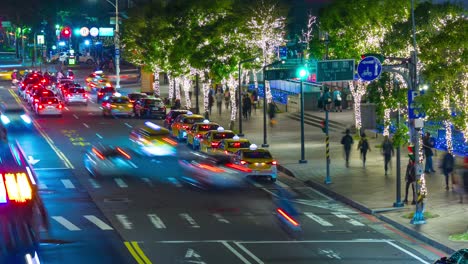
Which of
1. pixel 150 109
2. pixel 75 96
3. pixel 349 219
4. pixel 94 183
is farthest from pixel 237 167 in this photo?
pixel 75 96

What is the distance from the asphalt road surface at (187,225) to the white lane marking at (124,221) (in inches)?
0.7

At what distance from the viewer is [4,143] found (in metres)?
19.4

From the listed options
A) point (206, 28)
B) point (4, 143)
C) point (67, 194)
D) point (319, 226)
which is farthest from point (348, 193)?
point (206, 28)

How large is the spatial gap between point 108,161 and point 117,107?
22.8 metres

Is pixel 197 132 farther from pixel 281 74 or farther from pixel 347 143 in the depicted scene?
pixel 347 143

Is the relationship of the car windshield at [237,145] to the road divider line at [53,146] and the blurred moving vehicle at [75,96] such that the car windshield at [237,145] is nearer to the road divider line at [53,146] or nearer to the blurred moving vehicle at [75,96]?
the road divider line at [53,146]

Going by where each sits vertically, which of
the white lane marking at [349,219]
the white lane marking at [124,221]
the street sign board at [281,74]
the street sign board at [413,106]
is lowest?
the white lane marking at [349,219]

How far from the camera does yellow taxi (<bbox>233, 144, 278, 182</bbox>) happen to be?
4194 centimetres

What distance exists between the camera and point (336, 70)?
4019cm

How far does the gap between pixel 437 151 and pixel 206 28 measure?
70.5ft

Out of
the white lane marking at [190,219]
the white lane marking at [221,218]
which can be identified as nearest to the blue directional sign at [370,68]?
the white lane marking at [221,218]

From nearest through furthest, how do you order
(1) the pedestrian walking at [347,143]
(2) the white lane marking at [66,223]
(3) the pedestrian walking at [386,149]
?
(2) the white lane marking at [66,223], (3) the pedestrian walking at [386,149], (1) the pedestrian walking at [347,143]

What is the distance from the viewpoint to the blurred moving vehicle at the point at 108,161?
44.9 meters

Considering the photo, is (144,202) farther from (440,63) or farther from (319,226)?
(440,63)
